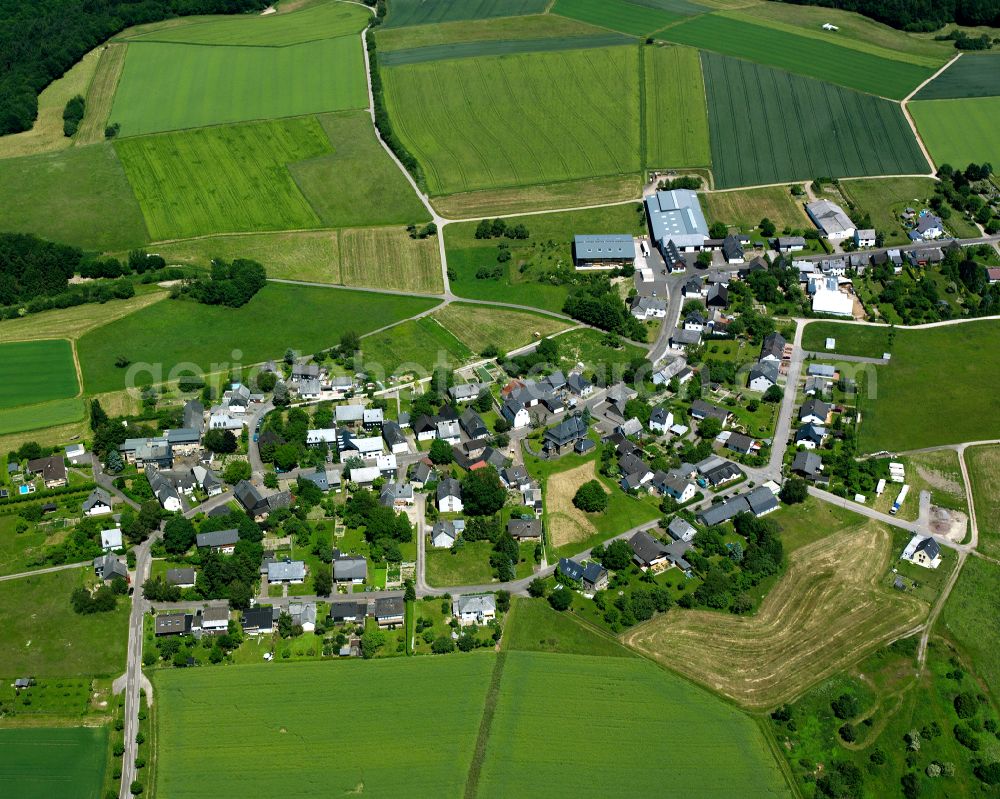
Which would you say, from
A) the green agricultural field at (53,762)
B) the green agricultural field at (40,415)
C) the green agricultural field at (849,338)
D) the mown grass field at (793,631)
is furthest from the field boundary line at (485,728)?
the green agricultural field at (849,338)

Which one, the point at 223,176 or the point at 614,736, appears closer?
the point at 614,736

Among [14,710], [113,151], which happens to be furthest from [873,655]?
[113,151]

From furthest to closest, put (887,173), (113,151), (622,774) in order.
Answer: (113,151), (887,173), (622,774)

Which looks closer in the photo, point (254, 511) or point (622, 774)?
point (622, 774)

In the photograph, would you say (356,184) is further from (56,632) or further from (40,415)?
(56,632)

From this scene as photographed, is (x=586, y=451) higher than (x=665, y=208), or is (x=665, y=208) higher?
(x=665, y=208)

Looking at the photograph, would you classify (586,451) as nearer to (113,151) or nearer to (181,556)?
(181,556)

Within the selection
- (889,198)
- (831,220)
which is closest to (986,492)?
(831,220)
